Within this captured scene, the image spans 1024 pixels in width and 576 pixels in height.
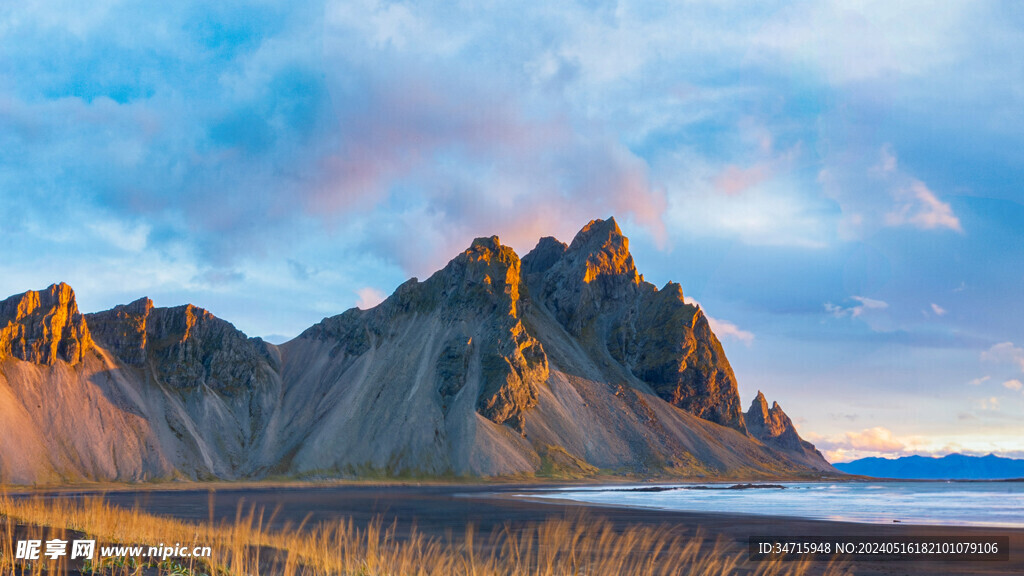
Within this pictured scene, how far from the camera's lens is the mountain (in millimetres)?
143750

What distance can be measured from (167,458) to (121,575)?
147 meters

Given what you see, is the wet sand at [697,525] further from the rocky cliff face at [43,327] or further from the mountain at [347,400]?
the rocky cliff face at [43,327]

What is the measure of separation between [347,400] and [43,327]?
62.1 meters

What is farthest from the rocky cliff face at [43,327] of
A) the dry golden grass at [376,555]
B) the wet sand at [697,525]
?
the dry golden grass at [376,555]

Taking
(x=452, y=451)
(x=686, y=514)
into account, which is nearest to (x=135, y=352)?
(x=452, y=451)

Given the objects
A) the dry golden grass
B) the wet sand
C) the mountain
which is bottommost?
the wet sand

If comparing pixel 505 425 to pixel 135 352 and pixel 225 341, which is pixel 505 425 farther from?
pixel 135 352

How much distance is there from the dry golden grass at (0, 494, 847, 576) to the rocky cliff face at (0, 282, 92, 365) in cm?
13295

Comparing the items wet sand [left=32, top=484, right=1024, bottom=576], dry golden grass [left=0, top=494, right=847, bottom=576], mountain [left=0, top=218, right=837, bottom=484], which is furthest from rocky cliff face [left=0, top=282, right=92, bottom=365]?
dry golden grass [left=0, top=494, right=847, bottom=576]

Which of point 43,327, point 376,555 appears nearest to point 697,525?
point 376,555

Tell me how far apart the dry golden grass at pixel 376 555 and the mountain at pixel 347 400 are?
119 metres

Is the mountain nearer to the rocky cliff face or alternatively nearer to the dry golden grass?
the rocky cliff face

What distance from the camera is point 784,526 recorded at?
42250 millimetres

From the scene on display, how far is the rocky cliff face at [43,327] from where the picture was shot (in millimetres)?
144750
